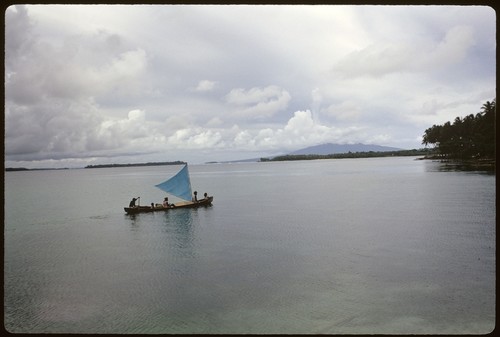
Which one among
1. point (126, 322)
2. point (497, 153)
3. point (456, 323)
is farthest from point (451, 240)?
point (497, 153)

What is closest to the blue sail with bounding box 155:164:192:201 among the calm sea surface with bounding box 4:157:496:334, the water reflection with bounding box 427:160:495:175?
the calm sea surface with bounding box 4:157:496:334

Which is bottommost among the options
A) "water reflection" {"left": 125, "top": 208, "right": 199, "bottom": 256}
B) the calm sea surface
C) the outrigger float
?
the calm sea surface

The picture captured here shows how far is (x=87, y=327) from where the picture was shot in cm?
1138

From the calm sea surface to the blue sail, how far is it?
418 centimetres

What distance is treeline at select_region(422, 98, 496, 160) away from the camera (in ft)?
219

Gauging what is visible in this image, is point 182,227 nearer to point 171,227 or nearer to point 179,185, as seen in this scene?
point 171,227

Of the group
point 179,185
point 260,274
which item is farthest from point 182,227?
point 260,274

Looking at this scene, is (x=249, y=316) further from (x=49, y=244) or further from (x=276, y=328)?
(x=49, y=244)

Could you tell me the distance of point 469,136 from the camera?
8131 cm

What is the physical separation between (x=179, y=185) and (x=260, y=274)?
20.6 m

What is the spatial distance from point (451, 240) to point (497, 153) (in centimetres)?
1752

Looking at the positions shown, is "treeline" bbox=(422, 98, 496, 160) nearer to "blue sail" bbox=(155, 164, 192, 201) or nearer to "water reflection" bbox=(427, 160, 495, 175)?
"water reflection" bbox=(427, 160, 495, 175)

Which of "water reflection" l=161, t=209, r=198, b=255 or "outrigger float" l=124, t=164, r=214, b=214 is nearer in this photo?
"water reflection" l=161, t=209, r=198, b=255

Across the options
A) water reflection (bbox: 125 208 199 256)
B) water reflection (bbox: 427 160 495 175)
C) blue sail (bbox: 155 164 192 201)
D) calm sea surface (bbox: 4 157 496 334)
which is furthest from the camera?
water reflection (bbox: 427 160 495 175)
